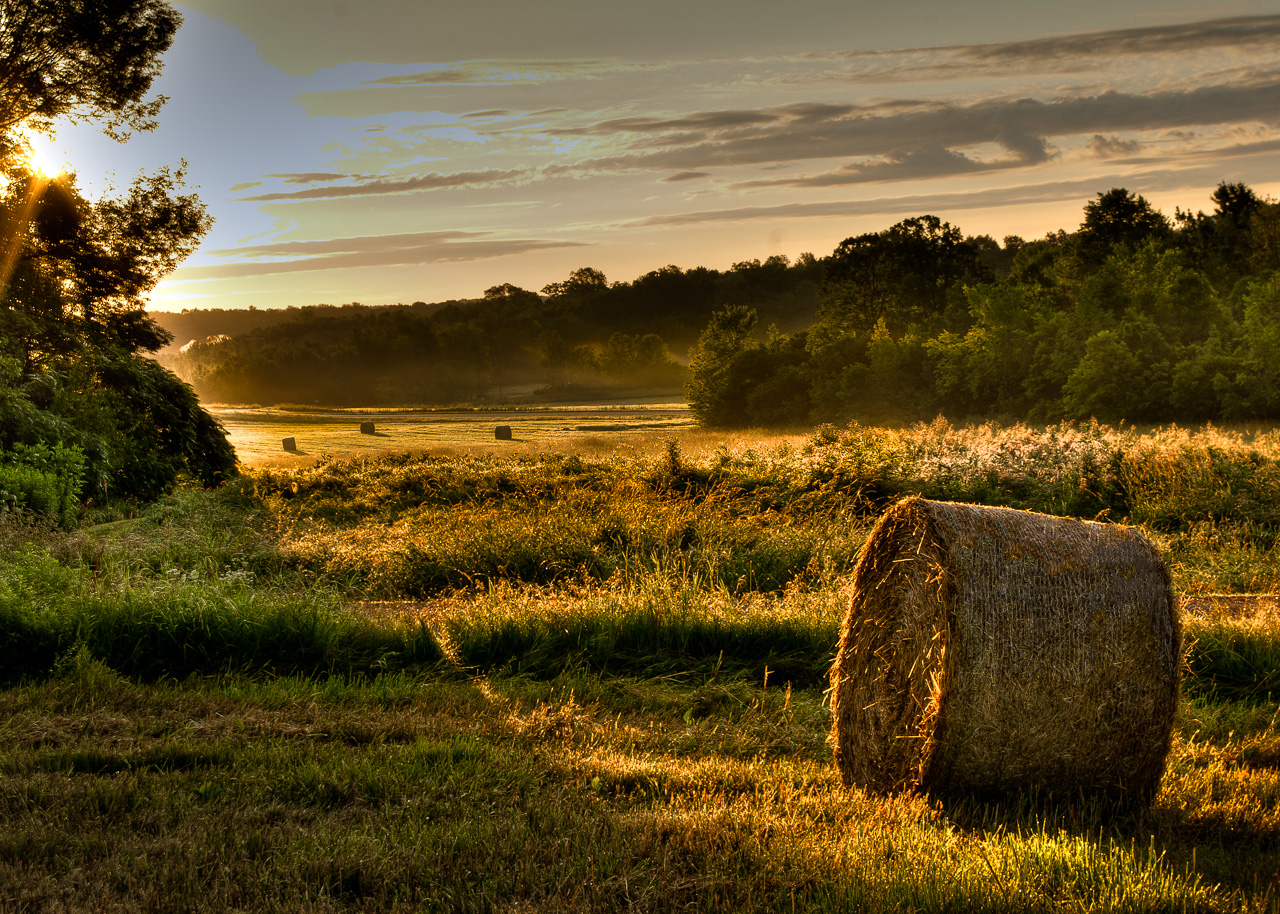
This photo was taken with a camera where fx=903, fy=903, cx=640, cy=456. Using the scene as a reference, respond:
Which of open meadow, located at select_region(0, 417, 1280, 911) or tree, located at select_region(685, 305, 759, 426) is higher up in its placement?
tree, located at select_region(685, 305, 759, 426)

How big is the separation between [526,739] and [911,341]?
4157 centimetres

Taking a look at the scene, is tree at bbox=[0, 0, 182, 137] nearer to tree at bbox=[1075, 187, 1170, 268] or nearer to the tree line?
the tree line

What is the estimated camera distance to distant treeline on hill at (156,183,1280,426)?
110 feet

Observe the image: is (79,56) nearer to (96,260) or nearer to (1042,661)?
(96,260)

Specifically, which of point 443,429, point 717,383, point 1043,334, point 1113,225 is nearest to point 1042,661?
point 443,429

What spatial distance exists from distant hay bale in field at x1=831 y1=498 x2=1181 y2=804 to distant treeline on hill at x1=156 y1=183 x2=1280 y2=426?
2209 centimetres

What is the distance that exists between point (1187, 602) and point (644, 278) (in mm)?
70941

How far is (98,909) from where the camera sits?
10.8 ft

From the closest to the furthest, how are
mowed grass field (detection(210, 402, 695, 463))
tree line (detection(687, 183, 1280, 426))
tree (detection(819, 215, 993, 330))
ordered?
mowed grass field (detection(210, 402, 695, 463)) < tree line (detection(687, 183, 1280, 426)) < tree (detection(819, 215, 993, 330))

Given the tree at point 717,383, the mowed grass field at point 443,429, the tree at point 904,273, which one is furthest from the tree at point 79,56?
the tree at point 904,273

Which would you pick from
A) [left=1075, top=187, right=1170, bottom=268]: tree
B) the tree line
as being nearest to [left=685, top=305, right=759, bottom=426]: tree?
the tree line

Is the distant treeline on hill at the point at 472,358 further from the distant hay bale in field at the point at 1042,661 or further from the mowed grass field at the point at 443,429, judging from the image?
the distant hay bale in field at the point at 1042,661

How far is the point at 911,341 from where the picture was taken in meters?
43.8

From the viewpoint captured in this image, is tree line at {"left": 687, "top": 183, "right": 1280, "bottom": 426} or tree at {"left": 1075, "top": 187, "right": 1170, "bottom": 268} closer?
tree line at {"left": 687, "top": 183, "right": 1280, "bottom": 426}
